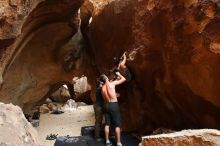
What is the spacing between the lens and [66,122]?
46.6 feet

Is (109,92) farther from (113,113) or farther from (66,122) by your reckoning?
(66,122)

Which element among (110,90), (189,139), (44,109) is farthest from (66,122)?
(189,139)

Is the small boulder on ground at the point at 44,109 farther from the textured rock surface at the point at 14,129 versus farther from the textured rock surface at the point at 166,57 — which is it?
the textured rock surface at the point at 14,129

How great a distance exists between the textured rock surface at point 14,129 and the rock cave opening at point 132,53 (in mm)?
3465

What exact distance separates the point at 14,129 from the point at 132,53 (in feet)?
17.4

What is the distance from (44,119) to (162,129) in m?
8.12

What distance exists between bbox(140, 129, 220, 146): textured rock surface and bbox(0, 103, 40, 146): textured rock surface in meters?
1.70

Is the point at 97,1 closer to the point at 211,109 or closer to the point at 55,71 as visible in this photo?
the point at 55,71

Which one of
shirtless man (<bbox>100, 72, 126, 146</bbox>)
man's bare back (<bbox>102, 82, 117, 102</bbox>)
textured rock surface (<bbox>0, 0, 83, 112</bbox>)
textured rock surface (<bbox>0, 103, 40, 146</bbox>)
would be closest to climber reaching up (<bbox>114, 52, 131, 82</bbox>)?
shirtless man (<bbox>100, 72, 126, 146</bbox>)

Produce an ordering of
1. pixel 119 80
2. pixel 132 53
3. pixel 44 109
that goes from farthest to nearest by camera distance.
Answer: pixel 44 109 → pixel 132 53 → pixel 119 80

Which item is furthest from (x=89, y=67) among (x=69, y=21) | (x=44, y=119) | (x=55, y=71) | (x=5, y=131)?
(x=5, y=131)

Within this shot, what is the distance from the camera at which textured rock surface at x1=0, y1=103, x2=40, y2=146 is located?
2484mm

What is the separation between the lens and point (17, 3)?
6.04 metres

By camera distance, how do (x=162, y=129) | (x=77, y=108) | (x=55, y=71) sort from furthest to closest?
(x=77, y=108)
(x=55, y=71)
(x=162, y=129)
